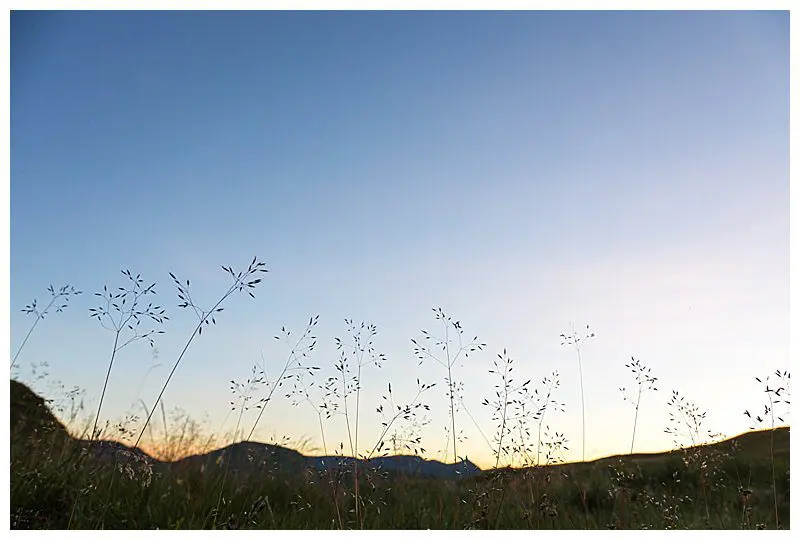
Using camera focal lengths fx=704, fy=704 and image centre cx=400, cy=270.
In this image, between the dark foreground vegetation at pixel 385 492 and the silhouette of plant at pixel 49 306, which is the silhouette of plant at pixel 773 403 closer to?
the dark foreground vegetation at pixel 385 492

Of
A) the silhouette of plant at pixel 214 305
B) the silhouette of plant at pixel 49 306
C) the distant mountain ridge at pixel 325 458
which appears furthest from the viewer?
the silhouette of plant at pixel 49 306

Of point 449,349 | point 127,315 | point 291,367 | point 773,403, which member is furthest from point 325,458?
point 773,403

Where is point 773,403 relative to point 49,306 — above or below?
below

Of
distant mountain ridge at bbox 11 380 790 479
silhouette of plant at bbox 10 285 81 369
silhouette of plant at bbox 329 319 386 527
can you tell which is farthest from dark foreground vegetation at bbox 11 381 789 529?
silhouette of plant at bbox 10 285 81 369

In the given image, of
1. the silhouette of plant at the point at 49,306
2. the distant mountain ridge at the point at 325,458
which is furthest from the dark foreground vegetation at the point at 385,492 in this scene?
the silhouette of plant at the point at 49,306

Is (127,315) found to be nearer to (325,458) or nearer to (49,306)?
(49,306)

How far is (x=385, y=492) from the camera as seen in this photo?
230 centimetres

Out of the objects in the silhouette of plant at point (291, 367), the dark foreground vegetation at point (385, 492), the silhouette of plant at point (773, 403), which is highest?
the silhouette of plant at point (291, 367)

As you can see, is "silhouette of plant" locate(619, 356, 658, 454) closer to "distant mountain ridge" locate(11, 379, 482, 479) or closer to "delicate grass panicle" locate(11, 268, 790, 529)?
"delicate grass panicle" locate(11, 268, 790, 529)

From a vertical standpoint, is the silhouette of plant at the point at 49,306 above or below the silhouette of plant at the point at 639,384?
above

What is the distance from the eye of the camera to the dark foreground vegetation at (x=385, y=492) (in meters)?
2.16

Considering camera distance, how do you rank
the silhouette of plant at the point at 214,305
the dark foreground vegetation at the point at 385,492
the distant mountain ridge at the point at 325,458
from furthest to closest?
1. the silhouette of plant at the point at 214,305
2. the distant mountain ridge at the point at 325,458
3. the dark foreground vegetation at the point at 385,492

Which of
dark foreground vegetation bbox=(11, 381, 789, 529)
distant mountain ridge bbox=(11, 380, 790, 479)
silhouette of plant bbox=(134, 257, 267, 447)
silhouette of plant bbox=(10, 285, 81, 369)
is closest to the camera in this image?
dark foreground vegetation bbox=(11, 381, 789, 529)

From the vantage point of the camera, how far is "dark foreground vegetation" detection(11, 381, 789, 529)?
216cm
